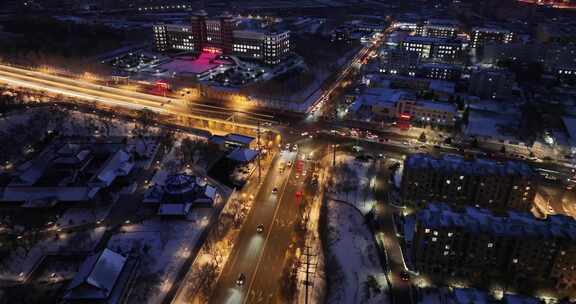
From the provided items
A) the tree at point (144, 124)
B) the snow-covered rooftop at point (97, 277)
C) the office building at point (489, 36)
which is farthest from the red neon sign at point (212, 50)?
the snow-covered rooftop at point (97, 277)

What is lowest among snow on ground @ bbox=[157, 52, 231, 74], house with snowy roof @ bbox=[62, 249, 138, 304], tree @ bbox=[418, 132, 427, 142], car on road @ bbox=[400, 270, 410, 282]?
car on road @ bbox=[400, 270, 410, 282]

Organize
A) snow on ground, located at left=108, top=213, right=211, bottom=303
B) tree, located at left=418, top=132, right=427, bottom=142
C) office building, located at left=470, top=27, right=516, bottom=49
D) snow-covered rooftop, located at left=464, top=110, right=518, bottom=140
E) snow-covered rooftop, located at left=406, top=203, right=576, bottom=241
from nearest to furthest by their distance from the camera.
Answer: snow-covered rooftop, located at left=406, top=203, right=576, bottom=241 → snow on ground, located at left=108, top=213, right=211, bottom=303 → tree, located at left=418, top=132, right=427, bottom=142 → snow-covered rooftop, located at left=464, top=110, right=518, bottom=140 → office building, located at left=470, top=27, right=516, bottom=49

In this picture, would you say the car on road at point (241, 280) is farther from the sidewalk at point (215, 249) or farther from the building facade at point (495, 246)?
the building facade at point (495, 246)

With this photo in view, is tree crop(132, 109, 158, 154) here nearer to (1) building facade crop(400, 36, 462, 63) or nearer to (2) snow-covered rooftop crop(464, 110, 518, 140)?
(2) snow-covered rooftop crop(464, 110, 518, 140)

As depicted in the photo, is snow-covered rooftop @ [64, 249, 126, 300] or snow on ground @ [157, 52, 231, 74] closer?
snow-covered rooftop @ [64, 249, 126, 300]

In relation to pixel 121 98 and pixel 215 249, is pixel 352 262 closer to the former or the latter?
pixel 215 249

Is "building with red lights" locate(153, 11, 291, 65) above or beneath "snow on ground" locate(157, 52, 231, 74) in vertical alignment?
above

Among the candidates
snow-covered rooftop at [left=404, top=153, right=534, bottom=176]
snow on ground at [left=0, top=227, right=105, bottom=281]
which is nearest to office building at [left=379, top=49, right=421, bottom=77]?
snow-covered rooftop at [left=404, top=153, right=534, bottom=176]
